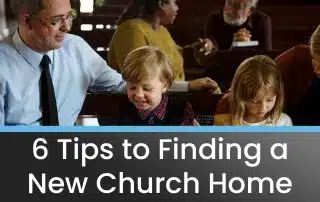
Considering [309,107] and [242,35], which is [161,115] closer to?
[309,107]

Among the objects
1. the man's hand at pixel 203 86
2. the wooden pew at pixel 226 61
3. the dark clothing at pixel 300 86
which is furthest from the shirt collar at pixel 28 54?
the wooden pew at pixel 226 61

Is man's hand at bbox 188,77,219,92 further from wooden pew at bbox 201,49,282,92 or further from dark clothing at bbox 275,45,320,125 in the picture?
wooden pew at bbox 201,49,282,92

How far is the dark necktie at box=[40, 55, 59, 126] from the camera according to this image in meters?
1.44

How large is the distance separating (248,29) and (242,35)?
52 mm

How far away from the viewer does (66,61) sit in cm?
150

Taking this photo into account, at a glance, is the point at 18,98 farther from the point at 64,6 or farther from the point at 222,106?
the point at 222,106

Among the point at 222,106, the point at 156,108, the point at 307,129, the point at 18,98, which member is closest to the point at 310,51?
the point at 222,106

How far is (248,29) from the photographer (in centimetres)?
245

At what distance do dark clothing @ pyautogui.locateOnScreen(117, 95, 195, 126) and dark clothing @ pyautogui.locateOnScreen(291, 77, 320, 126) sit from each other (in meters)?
0.22

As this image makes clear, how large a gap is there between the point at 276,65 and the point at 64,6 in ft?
1.48

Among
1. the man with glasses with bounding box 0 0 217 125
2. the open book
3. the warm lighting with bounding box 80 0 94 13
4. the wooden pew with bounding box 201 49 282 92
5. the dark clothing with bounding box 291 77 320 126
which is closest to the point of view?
the man with glasses with bounding box 0 0 217 125

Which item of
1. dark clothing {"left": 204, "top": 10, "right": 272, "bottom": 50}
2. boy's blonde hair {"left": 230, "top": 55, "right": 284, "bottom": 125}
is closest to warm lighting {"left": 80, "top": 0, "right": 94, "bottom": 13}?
dark clothing {"left": 204, "top": 10, "right": 272, "bottom": 50}

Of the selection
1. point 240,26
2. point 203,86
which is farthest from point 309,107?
point 240,26

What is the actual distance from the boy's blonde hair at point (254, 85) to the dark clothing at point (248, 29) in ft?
3.01
